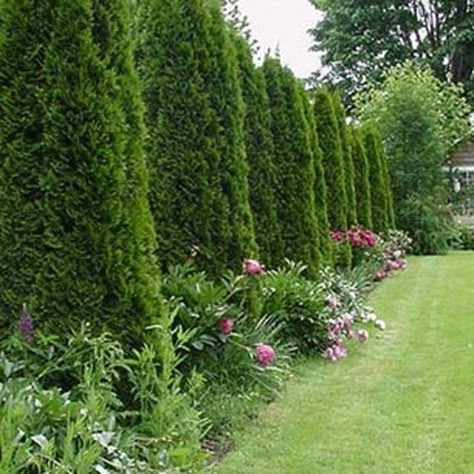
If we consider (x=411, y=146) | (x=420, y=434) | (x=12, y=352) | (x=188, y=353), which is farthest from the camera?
(x=411, y=146)

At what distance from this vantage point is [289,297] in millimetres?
6566

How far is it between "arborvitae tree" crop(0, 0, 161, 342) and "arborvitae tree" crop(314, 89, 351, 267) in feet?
24.4

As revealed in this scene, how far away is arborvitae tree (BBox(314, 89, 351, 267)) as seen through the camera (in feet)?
36.6

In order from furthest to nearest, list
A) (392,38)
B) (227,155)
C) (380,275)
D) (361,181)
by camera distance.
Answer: (392,38), (361,181), (380,275), (227,155)

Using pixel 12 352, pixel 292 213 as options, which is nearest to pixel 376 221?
pixel 292 213

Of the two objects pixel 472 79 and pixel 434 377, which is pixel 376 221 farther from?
pixel 472 79

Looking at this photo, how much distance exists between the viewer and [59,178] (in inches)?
149

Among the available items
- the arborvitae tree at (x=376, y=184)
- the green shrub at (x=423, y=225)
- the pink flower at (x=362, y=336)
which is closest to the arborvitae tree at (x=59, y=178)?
the pink flower at (x=362, y=336)

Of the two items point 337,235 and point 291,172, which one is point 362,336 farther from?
point 337,235

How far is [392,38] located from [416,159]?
989 centimetres

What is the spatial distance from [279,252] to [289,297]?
1423 mm

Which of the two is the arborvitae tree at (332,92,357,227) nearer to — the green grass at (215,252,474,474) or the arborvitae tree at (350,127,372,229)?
the arborvitae tree at (350,127,372,229)

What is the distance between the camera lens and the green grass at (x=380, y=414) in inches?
152

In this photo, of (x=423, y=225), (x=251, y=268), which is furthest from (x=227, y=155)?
(x=423, y=225)
